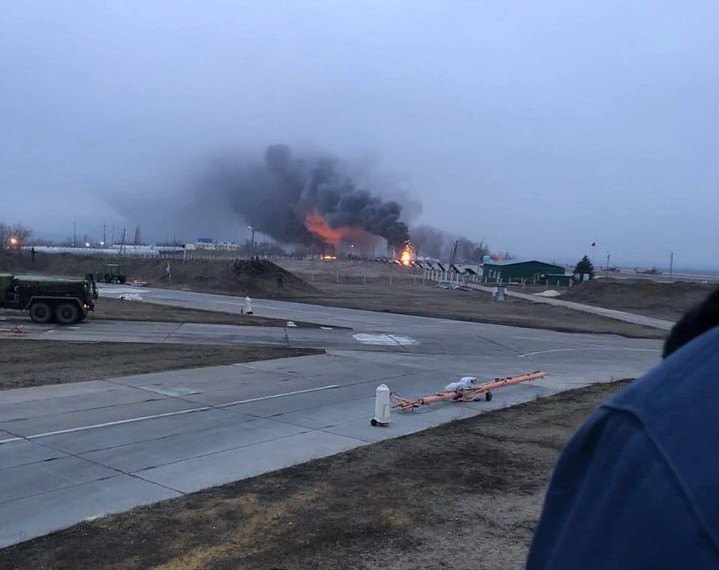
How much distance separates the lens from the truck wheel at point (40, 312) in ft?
78.3

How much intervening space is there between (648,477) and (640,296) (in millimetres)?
60017

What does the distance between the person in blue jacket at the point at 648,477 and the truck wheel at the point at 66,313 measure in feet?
84.0

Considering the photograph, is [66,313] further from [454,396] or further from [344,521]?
[344,521]

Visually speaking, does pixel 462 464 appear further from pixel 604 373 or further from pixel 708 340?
pixel 604 373

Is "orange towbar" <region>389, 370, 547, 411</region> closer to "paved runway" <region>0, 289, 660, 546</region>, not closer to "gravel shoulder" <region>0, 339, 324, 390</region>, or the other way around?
"paved runway" <region>0, 289, 660, 546</region>

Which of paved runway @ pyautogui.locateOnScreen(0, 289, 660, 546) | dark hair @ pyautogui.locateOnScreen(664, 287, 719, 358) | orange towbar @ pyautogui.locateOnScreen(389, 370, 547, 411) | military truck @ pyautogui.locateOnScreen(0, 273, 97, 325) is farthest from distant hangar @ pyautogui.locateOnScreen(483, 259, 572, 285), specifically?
dark hair @ pyautogui.locateOnScreen(664, 287, 719, 358)

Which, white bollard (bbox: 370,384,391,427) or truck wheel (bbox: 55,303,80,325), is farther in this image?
truck wheel (bbox: 55,303,80,325)

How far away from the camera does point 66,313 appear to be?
2403cm

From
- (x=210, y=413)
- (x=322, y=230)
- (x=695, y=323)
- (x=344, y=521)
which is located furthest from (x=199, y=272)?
(x=322, y=230)

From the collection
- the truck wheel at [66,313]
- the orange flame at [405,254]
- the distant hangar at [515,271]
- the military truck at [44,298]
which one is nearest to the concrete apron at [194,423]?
the truck wheel at [66,313]

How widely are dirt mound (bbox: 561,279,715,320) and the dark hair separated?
50511 mm

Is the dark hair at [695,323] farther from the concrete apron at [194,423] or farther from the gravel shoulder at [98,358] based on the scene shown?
the gravel shoulder at [98,358]

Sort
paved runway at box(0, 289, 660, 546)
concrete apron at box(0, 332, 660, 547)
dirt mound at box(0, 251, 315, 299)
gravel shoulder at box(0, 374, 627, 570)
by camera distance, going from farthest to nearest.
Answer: dirt mound at box(0, 251, 315, 299) < paved runway at box(0, 289, 660, 546) < concrete apron at box(0, 332, 660, 547) < gravel shoulder at box(0, 374, 627, 570)

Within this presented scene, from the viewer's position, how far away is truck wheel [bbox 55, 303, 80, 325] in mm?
23906
